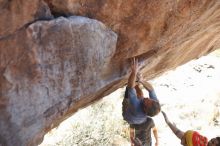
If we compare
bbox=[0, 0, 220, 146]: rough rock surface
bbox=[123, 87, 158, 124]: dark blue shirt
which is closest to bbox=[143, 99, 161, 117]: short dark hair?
bbox=[123, 87, 158, 124]: dark blue shirt

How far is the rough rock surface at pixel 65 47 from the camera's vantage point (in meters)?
3.63

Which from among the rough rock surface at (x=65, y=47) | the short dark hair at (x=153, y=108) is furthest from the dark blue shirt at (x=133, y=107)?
the rough rock surface at (x=65, y=47)

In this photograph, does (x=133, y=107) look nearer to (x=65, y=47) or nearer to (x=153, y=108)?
(x=153, y=108)

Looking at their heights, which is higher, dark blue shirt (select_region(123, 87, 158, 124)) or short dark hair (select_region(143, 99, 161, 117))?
short dark hair (select_region(143, 99, 161, 117))

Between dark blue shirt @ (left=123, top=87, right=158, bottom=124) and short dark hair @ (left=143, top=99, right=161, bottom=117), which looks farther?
dark blue shirt @ (left=123, top=87, right=158, bottom=124)

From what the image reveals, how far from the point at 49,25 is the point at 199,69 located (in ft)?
28.8

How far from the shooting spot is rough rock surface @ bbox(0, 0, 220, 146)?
3635 mm

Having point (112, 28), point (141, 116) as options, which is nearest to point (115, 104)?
point (141, 116)

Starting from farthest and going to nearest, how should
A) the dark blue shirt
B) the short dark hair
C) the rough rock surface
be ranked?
the dark blue shirt → the short dark hair → the rough rock surface

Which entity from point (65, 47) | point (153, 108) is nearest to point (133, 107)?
point (153, 108)

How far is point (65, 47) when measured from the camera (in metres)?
3.94

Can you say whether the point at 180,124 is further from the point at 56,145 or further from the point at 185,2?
the point at 185,2

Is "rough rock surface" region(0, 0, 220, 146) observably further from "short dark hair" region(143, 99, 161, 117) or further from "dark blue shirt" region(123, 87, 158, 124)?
"short dark hair" region(143, 99, 161, 117)

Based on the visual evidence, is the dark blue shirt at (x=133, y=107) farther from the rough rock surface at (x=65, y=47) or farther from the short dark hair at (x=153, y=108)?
the rough rock surface at (x=65, y=47)
